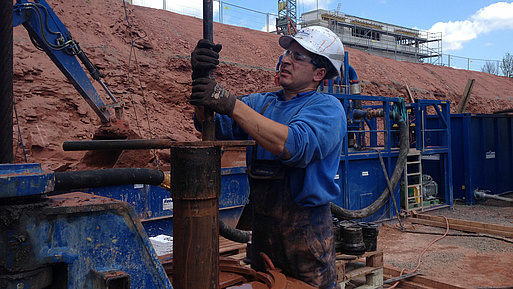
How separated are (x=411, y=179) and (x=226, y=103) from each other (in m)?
8.87

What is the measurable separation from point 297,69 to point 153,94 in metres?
10.8

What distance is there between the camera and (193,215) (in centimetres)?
164

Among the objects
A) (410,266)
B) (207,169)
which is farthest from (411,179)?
(207,169)

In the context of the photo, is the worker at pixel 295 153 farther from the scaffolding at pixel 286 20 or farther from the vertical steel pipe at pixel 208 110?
the scaffolding at pixel 286 20

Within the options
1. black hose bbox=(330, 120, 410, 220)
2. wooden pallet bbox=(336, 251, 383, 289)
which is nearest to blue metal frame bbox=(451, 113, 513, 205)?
black hose bbox=(330, 120, 410, 220)

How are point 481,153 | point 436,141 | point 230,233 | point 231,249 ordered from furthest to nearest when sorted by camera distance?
point 481,153 < point 436,141 < point 231,249 < point 230,233

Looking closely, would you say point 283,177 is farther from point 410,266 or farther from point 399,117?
point 399,117

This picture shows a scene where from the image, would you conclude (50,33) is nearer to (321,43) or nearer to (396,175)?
(321,43)

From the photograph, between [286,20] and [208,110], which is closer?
[208,110]

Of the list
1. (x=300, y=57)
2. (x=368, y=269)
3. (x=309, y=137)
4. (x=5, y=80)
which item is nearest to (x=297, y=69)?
(x=300, y=57)

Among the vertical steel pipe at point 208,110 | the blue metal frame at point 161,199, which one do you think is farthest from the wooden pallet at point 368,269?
the vertical steel pipe at point 208,110

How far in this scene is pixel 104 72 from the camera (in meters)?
11.8

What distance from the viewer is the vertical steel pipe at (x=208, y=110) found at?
1809 millimetres

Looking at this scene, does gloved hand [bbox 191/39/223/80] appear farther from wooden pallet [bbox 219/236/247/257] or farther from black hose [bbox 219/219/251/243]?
wooden pallet [bbox 219/236/247/257]
